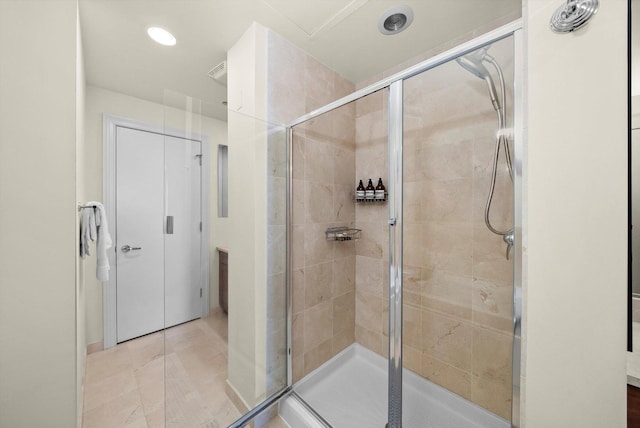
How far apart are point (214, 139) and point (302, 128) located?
1.81ft

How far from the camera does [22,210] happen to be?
0.99 meters

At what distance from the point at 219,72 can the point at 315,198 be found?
118 centimetres

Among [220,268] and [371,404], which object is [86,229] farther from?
[371,404]

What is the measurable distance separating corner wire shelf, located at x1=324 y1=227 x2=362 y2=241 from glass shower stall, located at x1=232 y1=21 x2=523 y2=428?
1cm

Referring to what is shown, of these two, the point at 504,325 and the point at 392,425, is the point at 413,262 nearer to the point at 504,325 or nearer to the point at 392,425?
the point at 504,325

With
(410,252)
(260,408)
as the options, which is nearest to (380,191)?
(410,252)

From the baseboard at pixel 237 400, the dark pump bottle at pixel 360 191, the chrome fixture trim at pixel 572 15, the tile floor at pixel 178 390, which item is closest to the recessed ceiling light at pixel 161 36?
the dark pump bottle at pixel 360 191

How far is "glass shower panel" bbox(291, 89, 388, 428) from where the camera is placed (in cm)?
156

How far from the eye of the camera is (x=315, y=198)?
64.8 inches

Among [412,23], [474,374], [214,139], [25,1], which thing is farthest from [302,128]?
[474,374]

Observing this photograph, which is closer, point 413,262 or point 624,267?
point 624,267

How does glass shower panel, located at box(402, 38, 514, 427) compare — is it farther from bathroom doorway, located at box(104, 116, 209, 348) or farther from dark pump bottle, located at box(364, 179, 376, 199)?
bathroom doorway, located at box(104, 116, 209, 348)

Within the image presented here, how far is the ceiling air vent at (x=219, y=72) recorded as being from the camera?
5.54 feet

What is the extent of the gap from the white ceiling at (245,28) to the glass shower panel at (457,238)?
31 centimetres
